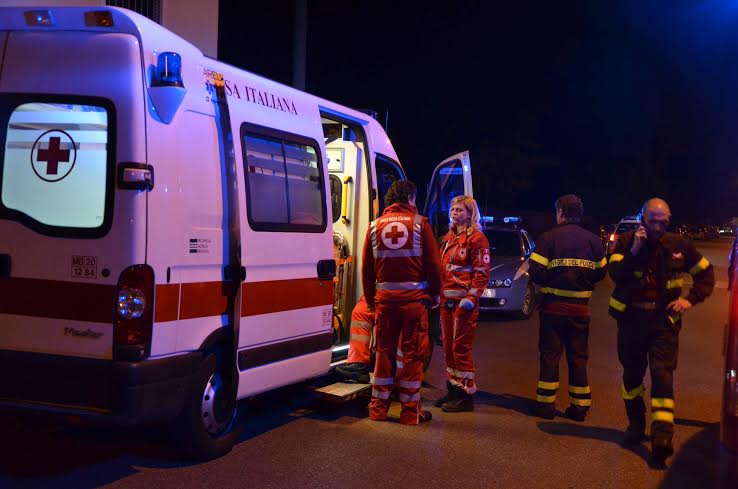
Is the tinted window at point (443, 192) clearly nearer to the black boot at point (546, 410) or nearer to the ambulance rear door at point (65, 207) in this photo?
the black boot at point (546, 410)

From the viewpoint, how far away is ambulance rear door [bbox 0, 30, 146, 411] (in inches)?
166

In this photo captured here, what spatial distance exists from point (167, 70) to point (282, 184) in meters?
1.53

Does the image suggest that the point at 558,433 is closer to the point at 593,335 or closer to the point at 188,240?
the point at 188,240

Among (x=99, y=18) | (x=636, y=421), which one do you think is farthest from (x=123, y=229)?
(x=636, y=421)

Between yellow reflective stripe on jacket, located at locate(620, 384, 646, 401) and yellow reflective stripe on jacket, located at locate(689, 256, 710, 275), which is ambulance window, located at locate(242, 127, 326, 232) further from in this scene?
yellow reflective stripe on jacket, located at locate(689, 256, 710, 275)

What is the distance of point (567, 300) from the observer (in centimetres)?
629

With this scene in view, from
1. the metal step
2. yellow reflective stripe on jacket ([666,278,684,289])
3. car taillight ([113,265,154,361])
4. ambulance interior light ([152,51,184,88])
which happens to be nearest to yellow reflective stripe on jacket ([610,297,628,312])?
yellow reflective stripe on jacket ([666,278,684,289])

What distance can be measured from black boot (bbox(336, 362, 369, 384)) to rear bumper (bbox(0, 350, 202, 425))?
228 cm

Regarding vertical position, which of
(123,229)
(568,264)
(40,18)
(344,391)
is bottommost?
(344,391)

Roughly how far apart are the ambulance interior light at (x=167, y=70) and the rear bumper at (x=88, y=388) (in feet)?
5.36

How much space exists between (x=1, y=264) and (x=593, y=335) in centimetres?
895

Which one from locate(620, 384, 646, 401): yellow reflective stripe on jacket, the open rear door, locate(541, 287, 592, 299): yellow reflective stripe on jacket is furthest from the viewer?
the open rear door

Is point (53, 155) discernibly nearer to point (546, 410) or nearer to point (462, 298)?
point (462, 298)

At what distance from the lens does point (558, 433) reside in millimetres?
6023
